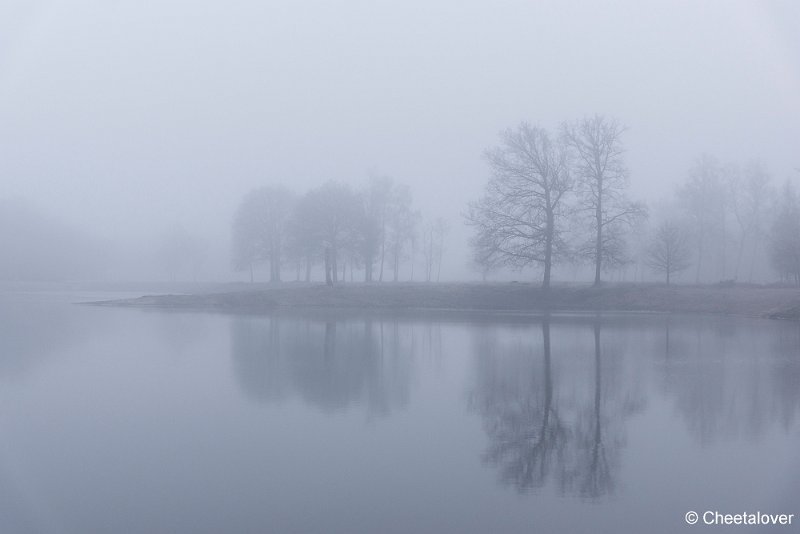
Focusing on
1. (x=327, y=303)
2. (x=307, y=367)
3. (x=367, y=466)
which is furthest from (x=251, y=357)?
(x=327, y=303)

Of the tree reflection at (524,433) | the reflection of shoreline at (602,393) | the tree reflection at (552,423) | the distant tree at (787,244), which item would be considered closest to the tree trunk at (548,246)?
the distant tree at (787,244)

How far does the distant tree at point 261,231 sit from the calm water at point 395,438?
4772 centimetres

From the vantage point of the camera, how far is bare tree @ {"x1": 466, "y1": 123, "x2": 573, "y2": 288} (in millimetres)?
44344

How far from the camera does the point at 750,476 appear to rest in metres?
9.43

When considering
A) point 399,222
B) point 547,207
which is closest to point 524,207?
point 547,207

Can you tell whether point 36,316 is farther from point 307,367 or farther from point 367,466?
point 367,466

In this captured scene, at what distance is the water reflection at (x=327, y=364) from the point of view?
14797 millimetres

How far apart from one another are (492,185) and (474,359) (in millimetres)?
26364

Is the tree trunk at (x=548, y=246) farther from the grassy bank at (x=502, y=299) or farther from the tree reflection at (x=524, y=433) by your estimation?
the tree reflection at (x=524, y=433)

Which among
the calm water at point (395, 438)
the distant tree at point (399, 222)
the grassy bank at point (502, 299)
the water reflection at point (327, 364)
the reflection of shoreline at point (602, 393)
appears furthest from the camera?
the distant tree at point (399, 222)

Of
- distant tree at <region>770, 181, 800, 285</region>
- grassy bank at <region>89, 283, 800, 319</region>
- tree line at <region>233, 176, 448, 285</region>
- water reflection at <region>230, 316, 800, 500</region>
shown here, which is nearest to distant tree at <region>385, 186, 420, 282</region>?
tree line at <region>233, 176, 448, 285</region>

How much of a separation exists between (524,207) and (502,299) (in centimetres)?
532

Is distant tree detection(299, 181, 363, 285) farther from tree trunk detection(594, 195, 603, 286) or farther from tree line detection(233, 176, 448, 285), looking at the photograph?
tree trunk detection(594, 195, 603, 286)

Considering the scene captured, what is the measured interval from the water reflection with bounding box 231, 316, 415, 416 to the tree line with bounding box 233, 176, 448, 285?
22.7 metres
